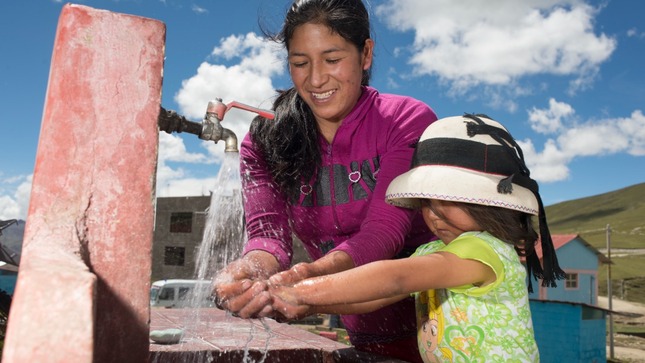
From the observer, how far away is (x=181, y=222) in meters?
26.5

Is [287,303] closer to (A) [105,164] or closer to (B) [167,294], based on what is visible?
(A) [105,164]

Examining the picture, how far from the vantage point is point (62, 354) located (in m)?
1.05

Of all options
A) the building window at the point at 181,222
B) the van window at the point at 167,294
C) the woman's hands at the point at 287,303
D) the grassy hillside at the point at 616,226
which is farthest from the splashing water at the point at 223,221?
the grassy hillside at the point at 616,226

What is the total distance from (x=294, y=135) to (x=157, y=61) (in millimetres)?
1068

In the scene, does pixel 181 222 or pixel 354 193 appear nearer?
pixel 354 193

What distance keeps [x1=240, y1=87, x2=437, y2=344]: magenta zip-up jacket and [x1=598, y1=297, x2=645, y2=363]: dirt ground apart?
52.0 ft

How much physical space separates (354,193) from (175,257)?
2509 centimetres

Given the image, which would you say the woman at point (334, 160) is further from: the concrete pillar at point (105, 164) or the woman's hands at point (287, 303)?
the concrete pillar at point (105, 164)

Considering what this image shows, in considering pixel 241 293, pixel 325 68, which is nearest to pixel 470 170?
pixel 325 68

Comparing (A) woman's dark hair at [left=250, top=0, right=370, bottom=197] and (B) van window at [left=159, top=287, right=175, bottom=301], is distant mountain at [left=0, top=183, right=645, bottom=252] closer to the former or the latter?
(B) van window at [left=159, top=287, right=175, bottom=301]

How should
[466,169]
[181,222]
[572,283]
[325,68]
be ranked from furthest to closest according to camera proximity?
[181,222] → [572,283] → [325,68] → [466,169]

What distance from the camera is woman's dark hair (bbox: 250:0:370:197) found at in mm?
2355

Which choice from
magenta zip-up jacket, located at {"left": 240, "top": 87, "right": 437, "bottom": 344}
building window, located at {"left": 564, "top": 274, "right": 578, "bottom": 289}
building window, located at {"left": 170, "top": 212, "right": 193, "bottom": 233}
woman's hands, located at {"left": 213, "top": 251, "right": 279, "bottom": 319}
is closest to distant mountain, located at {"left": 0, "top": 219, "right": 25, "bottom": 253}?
magenta zip-up jacket, located at {"left": 240, "top": 87, "right": 437, "bottom": 344}

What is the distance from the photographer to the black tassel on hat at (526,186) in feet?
6.59
